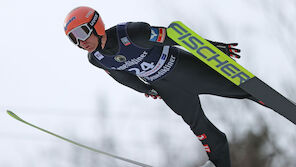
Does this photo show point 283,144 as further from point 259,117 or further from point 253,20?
point 253,20

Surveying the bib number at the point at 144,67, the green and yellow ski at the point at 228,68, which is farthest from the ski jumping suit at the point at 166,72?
the green and yellow ski at the point at 228,68

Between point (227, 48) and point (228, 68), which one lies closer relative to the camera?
point (228, 68)

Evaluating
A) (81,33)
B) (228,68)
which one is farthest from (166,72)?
(81,33)

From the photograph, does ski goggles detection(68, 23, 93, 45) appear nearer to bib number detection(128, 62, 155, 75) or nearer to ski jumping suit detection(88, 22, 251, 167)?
ski jumping suit detection(88, 22, 251, 167)

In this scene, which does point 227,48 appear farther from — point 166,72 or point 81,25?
point 81,25

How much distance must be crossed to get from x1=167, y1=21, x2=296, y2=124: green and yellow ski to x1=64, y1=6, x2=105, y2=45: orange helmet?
480 millimetres

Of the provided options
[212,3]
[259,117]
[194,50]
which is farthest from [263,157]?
[194,50]

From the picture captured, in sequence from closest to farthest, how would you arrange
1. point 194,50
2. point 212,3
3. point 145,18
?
point 194,50
point 145,18
point 212,3

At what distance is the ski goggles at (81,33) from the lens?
2449 mm

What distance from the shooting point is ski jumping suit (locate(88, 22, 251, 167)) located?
2520 millimetres

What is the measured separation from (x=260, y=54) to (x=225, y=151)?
6574mm

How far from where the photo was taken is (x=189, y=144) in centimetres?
955

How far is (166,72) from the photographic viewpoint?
2.76m

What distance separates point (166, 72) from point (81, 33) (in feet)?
2.19
